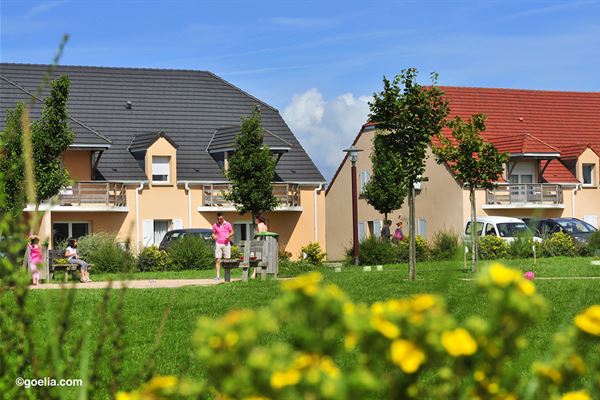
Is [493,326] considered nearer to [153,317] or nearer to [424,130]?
[153,317]

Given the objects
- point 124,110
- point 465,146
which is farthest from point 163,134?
point 465,146

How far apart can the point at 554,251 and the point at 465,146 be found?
12.4 m

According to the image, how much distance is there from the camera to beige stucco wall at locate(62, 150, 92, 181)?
50.3 m

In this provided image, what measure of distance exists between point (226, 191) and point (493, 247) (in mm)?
18560

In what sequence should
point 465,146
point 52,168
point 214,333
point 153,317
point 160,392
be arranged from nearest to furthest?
point 214,333
point 160,392
point 153,317
point 465,146
point 52,168

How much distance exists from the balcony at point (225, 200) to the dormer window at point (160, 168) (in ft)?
6.47

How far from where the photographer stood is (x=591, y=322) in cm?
197

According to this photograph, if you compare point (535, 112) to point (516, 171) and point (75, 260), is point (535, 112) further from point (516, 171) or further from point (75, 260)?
point (75, 260)

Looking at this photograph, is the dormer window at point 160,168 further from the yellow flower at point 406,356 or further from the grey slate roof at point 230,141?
the yellow flower at point 406,356

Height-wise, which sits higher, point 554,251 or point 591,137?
point 591,137

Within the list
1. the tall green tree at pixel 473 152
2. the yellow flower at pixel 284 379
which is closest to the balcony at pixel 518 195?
the tall green tree at pixel 473 152

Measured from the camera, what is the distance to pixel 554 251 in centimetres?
3981

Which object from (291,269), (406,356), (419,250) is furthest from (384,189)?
(406,356)

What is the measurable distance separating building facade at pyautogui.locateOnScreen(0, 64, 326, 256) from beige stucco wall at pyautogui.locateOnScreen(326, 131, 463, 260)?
409cm
